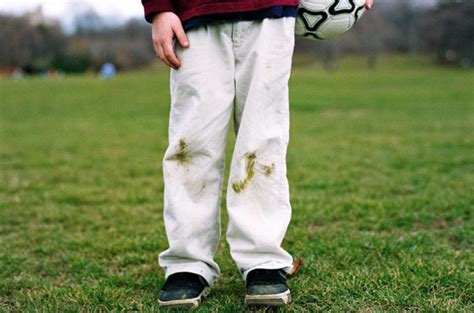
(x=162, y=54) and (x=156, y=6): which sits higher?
(x=156, y=6)

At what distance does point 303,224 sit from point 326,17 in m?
1.45

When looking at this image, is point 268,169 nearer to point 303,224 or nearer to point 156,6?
point 156,6

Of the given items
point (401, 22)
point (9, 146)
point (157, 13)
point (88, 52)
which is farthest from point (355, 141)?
point (401, 22)

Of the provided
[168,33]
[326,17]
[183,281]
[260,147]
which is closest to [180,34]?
[168,33]

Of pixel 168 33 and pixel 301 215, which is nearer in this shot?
pixel 168 33

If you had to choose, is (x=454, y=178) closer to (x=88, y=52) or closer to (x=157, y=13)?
(x=157, y=13)

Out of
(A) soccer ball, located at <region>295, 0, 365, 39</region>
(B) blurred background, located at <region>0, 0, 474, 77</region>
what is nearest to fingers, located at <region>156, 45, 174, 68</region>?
(A) soccer ball, located at <region>295, 0, 365, 39</region>

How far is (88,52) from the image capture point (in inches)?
2539

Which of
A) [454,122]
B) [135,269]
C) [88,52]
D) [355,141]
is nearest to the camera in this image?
[135,269]

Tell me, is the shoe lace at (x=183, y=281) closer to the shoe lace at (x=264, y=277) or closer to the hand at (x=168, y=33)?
the shoe lace at (x=264, y=277)

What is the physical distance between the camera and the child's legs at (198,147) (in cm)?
206

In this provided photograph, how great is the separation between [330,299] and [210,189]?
0.60 meters

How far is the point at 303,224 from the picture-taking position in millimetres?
3354

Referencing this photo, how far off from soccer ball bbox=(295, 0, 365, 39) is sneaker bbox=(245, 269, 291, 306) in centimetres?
94
